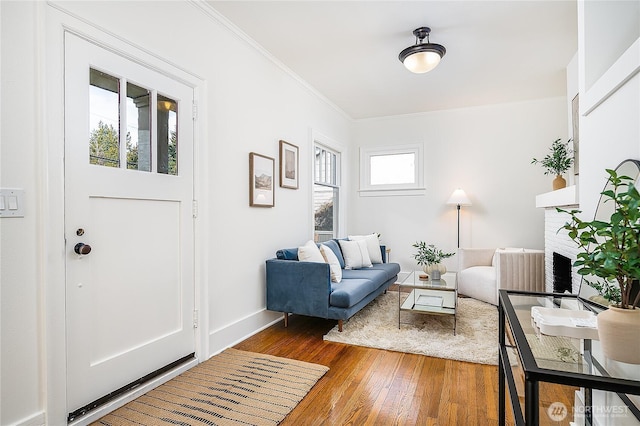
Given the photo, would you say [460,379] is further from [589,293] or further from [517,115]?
[517,115]

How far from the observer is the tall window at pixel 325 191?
192 inches

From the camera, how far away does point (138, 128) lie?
2.16 m

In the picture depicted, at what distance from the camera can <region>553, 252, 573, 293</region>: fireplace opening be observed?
10.6 ft

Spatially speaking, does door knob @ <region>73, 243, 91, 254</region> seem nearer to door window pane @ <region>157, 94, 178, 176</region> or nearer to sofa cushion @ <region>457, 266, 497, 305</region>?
door window pane @ <region>157, 94, 178, 176</region>

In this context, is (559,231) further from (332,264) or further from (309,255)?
(309,255)

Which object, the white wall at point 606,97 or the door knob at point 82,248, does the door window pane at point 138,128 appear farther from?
the white wall at point 606,97

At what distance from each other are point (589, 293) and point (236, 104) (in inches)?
109

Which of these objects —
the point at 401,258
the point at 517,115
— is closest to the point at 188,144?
the point at 401,258

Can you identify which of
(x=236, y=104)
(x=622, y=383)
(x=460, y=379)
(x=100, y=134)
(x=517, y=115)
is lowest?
(x=460, y=379)

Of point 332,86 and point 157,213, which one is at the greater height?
point 332,86

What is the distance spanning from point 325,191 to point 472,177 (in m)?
2.25

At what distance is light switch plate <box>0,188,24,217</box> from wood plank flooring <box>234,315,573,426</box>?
5.37 ft

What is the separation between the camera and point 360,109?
5336mm

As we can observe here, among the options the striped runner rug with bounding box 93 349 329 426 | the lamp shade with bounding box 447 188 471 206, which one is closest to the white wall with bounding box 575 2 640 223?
the striped runner rug with bounding box 93 349 329 426
